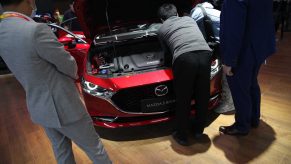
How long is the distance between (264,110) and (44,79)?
236cm

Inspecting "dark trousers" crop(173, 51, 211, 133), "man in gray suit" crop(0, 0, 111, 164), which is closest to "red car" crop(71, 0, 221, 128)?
"dark trousers" crop(173, 51, 211, 133)

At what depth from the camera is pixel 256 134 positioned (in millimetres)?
2473

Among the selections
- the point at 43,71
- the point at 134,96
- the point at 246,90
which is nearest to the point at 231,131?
the point at 246,90

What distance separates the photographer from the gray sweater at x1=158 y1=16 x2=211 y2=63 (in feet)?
7.43

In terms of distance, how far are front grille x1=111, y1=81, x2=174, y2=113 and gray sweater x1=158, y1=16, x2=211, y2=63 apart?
34cm

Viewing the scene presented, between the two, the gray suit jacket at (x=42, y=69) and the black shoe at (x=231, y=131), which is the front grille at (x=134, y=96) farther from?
the gray suit jacket at (x=42, y=69)

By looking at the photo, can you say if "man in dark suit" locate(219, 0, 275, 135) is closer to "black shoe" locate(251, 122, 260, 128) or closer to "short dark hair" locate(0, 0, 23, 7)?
"black shoe" locate(251, 122, 260, 128)

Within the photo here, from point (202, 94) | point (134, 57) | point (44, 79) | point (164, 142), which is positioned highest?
point (44, 79)

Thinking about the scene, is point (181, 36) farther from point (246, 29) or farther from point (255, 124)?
point (255, 124)

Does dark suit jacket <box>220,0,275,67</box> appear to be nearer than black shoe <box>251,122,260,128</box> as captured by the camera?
Yes

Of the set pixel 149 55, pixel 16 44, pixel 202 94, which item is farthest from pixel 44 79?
pixel 149 55

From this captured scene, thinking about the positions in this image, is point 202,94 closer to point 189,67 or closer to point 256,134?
point 189,67

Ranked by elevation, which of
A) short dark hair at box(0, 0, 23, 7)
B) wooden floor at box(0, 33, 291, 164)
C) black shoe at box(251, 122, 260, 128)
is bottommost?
wooden floor at box(0, 33, 291, 164)

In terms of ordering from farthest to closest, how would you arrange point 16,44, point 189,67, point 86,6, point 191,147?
point 86,6, point 191,147, point 189,67, point 16,44
